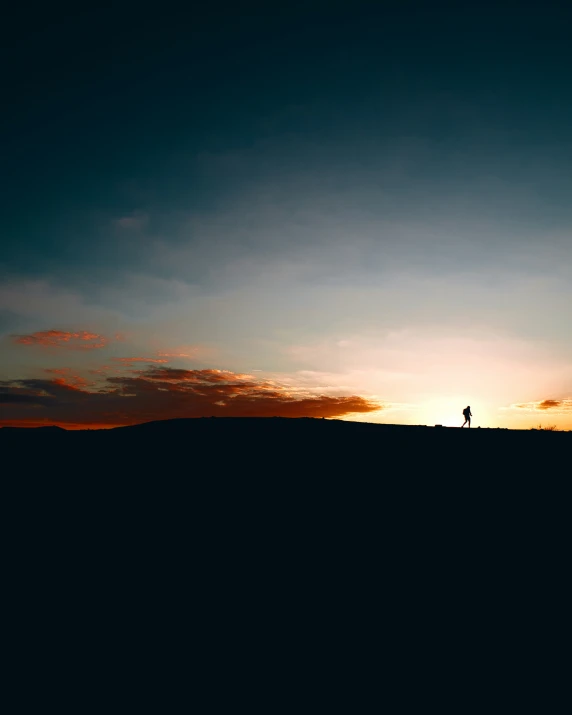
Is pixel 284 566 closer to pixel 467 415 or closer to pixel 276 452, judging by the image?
pixel 276 452

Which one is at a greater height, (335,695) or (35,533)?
(35,533)

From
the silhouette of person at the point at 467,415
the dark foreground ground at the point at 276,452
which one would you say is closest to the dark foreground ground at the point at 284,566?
the dark foreground ground at the point at 276,452

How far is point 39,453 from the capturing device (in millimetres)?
14328

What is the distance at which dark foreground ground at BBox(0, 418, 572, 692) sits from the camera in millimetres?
6535

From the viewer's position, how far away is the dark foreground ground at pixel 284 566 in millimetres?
6535

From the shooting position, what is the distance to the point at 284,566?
855 centimetres

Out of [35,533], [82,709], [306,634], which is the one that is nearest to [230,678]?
[306,634]

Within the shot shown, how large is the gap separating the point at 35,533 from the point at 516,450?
14.2m

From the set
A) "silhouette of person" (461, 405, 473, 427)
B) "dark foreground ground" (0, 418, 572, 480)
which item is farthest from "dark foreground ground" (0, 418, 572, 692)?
"silhouette of person" (461, 405, 473, 427)

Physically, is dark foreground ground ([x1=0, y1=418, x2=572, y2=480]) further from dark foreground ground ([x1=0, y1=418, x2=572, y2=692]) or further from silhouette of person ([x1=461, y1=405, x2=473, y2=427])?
silhouette of person ([x1=461, y1=405, x2=473, y2=427])

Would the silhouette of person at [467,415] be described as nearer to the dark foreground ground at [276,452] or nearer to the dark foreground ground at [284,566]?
the dark foreground ground at [276,452]

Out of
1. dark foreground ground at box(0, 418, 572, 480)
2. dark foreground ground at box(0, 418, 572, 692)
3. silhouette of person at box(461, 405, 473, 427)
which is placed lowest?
dark foreground ground at box(0, 418, 572, 692)

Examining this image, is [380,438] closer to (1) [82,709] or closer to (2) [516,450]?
(2) [516,450]

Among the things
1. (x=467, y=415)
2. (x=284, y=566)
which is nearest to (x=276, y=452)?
(x=284, y=566)
